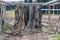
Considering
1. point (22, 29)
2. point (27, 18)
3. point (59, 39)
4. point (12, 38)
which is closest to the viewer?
point (59, 39)

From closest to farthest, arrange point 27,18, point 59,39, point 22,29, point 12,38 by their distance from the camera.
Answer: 1. point 59,39
2. point 12,38
3. point 22,29
4. point 27,18

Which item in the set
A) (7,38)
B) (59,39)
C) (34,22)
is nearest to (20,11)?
(34,22)

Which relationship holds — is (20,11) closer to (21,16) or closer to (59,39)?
(21,16)

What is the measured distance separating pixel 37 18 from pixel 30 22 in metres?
0.40

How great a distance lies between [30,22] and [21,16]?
0.56 metres

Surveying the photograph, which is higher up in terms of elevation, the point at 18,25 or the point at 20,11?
the point at 20,11

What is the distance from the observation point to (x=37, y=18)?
411 inches

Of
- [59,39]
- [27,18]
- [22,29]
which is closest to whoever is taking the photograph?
[59,39]

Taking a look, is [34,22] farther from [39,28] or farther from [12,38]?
[12,38]

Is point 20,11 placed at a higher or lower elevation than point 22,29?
higher

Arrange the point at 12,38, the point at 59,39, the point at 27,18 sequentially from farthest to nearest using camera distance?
the point at 27,18 → the point at 12,38 → the point at 59,39

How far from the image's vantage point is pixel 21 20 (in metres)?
10.2

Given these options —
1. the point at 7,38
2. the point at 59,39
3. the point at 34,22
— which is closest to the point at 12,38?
the point at 7,38

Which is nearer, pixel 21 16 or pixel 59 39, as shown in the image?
pixel 59 39
